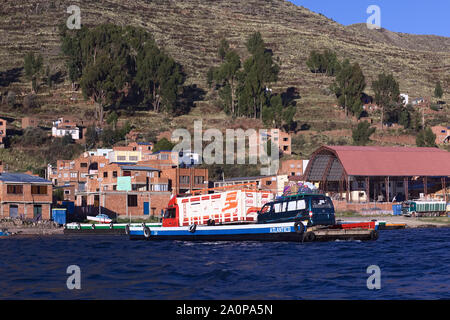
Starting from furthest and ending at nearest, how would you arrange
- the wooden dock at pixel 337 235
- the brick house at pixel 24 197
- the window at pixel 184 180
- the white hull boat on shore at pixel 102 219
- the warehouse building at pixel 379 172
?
the window at pixel 184 180
the warehouse building at pixel 379 172
the white hull boat on shore at pixel 102 219
the brick house at pixel 24 197
the wooden dock at pixel 337 235

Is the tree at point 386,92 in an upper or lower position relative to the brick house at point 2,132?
upper

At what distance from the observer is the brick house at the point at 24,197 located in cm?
8394

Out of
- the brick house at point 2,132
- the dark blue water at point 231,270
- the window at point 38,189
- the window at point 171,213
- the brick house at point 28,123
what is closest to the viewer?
the dark blue water at point 231,270

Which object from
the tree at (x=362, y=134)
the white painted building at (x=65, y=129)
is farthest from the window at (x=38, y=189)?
the tree at (x=362, y=134)

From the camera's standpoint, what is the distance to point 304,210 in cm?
5322

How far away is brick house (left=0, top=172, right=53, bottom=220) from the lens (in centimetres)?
8394

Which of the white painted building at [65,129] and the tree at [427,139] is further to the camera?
the white painted building at [65,129]

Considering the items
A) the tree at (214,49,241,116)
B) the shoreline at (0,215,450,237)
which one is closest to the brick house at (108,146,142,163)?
the tree at (214,49,241,116)

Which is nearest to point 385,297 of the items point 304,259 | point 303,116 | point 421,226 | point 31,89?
point 304,259

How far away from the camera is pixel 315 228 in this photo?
52.7 meters

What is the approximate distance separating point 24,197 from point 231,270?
54474 millimetres

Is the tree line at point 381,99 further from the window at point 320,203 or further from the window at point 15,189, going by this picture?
the window at point 320,203

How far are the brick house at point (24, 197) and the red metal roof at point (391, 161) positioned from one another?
44.1 m

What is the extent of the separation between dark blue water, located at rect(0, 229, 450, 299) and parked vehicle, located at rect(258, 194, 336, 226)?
2.25 m
